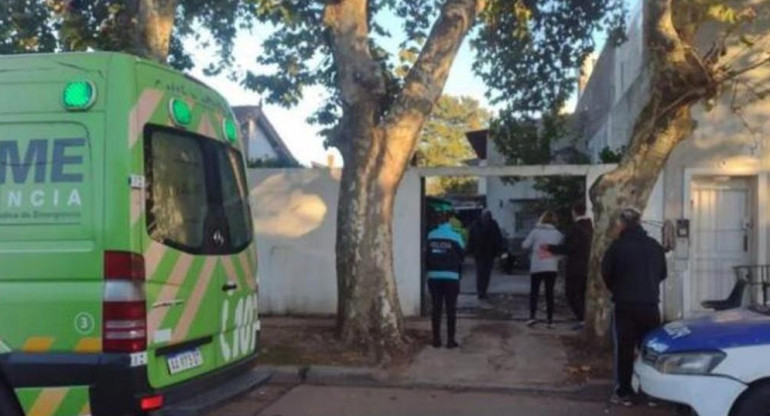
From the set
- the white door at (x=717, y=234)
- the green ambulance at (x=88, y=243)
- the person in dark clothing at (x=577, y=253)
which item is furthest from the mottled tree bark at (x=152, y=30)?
the white door at (x=717, y=234)

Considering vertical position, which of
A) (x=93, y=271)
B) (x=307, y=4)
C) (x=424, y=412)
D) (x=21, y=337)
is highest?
(x=307, y=4)

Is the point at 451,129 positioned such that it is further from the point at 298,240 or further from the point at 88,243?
the point at 88,243

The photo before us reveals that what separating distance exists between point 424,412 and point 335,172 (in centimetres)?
521

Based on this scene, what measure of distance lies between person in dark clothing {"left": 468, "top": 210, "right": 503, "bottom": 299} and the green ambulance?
9872 millimetres

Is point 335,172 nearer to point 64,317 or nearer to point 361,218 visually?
point 361,218

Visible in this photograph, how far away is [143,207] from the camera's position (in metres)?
4.89

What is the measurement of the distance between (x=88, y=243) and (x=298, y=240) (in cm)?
743

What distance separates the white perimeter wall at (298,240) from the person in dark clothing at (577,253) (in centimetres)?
225

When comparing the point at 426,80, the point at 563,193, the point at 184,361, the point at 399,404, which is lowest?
the point at 399,404

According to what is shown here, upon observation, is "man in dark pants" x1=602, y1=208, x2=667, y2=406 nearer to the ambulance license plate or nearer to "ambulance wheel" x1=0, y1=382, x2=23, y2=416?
the ambulance license plate

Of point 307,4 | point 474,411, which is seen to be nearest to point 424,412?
point 474,411

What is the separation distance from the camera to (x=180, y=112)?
537 centimetres

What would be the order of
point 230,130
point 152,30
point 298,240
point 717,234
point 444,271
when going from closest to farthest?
point 230,130 → point 152,30 → point 444,271 → point 717,234 → point 298,240

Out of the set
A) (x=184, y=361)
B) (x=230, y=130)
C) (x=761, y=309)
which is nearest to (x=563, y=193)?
(x=761, y=309)
